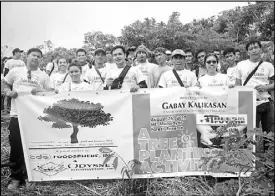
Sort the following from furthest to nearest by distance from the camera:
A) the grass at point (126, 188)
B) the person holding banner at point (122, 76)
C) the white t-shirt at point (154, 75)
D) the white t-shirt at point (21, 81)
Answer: the white t-shirt at point (154, 75) → the person holding banner at point (122, 76) → the white t-shirt at point (21, 81) → the grass at point (126, 188)

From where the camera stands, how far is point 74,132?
4.23 meters

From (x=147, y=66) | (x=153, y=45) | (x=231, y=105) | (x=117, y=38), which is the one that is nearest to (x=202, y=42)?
(x=153, y=45)

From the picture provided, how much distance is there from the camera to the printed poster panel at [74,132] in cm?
420

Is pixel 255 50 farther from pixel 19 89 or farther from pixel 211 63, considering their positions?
pixel 19 89

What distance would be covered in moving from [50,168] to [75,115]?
0.81 metres

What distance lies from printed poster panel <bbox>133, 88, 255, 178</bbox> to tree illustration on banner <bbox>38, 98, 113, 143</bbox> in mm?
510

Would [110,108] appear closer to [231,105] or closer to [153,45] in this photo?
[231,105]

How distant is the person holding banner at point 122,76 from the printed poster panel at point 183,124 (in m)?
0.50

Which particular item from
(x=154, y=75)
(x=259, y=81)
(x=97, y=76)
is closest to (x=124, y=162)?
(x=97, y=76)

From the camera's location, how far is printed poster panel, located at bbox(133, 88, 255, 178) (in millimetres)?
4160

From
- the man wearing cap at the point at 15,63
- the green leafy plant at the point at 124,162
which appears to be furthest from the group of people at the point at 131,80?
the man wearing cap at the point at 15,63

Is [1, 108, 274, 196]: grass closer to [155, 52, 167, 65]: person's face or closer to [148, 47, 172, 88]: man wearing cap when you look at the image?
[148, 47, 172, 88]: man wearing cap

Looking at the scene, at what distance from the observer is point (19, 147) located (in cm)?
430

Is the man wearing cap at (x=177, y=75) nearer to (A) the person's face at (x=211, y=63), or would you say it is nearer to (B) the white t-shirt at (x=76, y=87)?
(A) the person's face at (x=211, y=63)
